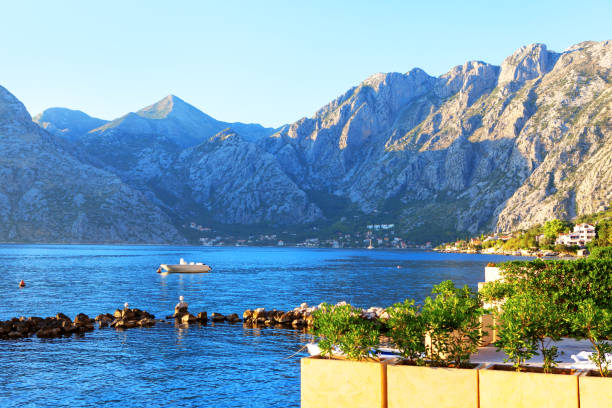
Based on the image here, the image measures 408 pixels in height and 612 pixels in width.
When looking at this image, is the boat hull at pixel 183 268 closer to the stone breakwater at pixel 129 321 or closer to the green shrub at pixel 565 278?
the stone breakwater at pixel 129 321

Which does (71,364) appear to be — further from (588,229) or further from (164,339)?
(588,229)

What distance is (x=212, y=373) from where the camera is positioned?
1281 inches

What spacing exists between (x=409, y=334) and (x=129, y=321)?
1638 inches

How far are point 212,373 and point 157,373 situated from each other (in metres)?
3.66

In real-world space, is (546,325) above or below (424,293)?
above

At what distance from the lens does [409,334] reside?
16844mm

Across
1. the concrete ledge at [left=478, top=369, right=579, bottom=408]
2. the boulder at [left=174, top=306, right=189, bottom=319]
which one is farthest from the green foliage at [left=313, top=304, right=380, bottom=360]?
the boulder at [left=174, top=306, right=189, bottom=319]

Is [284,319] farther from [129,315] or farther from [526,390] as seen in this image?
[526,390]

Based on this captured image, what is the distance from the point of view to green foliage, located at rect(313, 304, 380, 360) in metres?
16.5

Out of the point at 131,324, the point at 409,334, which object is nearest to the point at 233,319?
the point at 131,324

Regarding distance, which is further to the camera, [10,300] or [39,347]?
[10,300]

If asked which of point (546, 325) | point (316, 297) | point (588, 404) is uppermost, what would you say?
point (546, 325)

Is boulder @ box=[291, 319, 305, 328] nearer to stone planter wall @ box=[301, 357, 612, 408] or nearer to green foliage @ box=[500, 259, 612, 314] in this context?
green foliage @ box=[500, 259, 612, 314]

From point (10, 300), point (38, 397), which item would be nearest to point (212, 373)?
point (38, 397)
